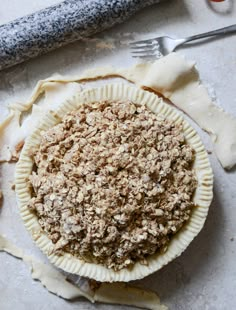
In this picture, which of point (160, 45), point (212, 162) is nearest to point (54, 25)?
point (160, 45)

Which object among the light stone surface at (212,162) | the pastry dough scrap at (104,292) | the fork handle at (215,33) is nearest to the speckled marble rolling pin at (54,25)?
the light stone surface at (212,162)

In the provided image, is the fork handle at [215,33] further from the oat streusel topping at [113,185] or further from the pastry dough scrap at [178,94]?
the oat streusel topping at [113,185]

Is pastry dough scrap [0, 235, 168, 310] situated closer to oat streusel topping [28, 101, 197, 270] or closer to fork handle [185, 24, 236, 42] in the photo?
oat streusel topping [28, 101, 197, 270]

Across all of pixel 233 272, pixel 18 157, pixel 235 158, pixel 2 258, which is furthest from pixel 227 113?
pixel 2 258

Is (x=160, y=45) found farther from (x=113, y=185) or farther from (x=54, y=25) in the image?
(x=113, y=185)

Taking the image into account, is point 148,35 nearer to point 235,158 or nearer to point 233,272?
point 235,158

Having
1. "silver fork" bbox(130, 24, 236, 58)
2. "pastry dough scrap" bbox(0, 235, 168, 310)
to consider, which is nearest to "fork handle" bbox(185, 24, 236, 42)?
"silver fork" bbox(130, 24, 236, 58)
